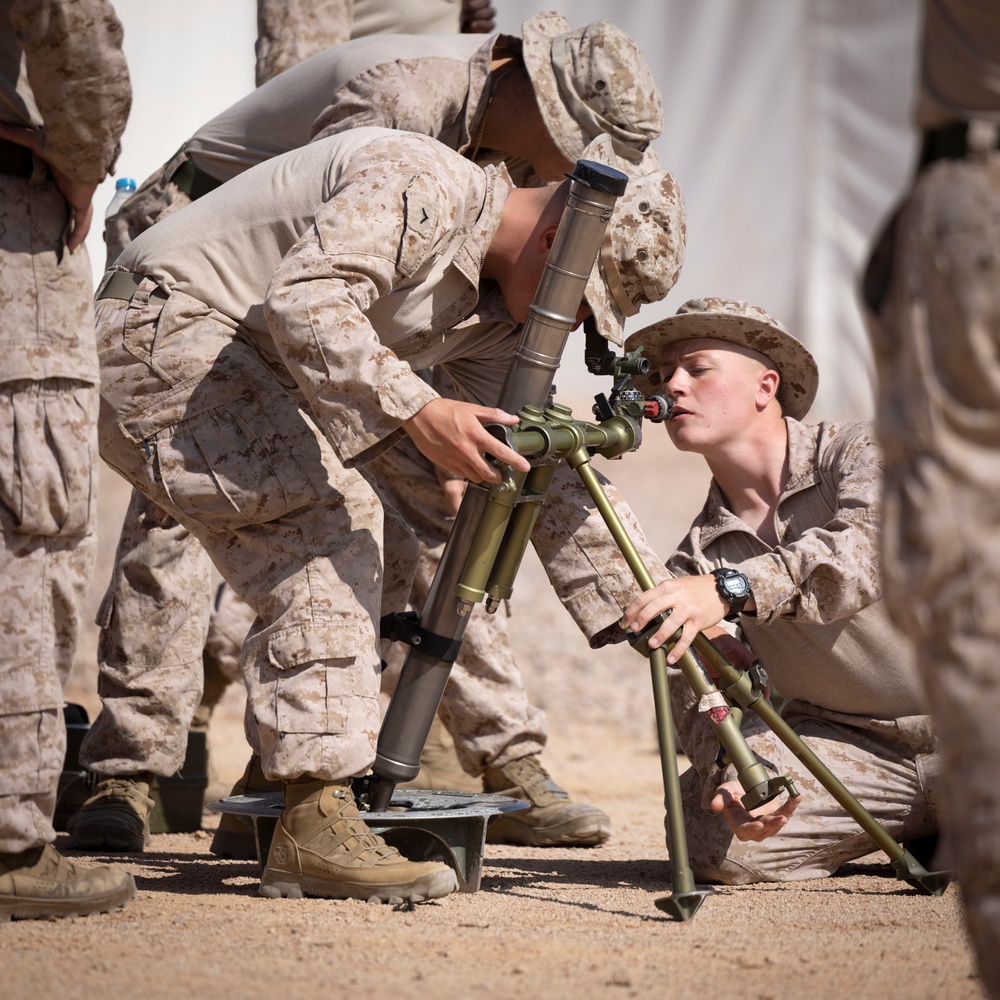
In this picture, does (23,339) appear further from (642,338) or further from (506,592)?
(642,338)

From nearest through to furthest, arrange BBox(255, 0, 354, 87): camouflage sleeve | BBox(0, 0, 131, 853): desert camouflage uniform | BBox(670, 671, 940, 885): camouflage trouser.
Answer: BBox(0, 0, 131, 853): desert camouflage uniform → BBox(670, 671, 940, 885): camouflage trouser → BBox(255, 0, 354, 87): camouflage sleeve

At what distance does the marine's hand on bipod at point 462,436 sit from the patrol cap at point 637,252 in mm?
607

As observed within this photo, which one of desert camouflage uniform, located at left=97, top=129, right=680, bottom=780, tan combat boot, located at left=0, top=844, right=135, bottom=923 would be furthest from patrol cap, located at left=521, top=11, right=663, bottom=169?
tan combat boot, located at left=0, top=844, right=135, bottom=923

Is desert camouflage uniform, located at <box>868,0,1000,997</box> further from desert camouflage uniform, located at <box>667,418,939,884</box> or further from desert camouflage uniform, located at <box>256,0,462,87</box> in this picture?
desert camouflage uniform, located at <box>256,0,462,87</box>

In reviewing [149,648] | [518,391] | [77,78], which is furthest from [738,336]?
[77,78]

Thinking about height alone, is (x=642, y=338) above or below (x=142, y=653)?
above

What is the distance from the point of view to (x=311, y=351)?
3.08 meters

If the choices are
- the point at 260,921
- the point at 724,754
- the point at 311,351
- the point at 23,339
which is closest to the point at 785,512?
the point at 724,754

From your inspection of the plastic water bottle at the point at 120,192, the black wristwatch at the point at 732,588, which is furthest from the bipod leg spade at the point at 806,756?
the plastic water bottle at the point at 120,192

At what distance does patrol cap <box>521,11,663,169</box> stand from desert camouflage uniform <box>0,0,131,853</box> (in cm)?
176

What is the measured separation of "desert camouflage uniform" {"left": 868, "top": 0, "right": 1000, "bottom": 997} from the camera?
1.92m

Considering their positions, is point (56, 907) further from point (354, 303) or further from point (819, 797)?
point (819, 797)

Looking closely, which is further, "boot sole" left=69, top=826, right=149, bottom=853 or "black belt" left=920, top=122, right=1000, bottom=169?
"boot sole" left=69, top=826, right=149, bottom=853

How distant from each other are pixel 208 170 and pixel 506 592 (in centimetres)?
205
